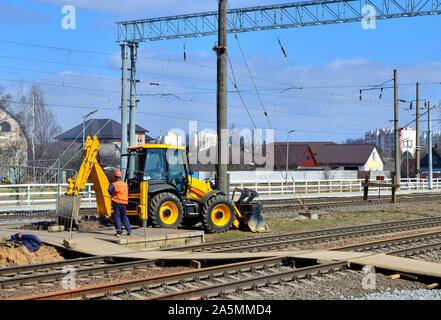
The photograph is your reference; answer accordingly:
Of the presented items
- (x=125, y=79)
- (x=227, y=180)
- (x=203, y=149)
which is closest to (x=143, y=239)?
(x=227, y=180)

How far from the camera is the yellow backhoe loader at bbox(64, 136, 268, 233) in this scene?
1483cm

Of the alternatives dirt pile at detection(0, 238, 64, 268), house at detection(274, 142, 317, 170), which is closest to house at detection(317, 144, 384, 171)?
house at detection(274, 142, 317, 170)

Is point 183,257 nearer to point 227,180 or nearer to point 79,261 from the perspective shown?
point 79,261

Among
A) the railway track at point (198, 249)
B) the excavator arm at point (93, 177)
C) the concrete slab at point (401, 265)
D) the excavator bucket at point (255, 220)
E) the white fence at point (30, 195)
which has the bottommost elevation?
the railway track at point (198, 249)

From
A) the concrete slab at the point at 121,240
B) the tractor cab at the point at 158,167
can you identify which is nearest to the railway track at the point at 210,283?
the concrete slab at the point at 121,240

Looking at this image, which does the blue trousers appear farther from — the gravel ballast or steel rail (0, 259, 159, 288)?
the gravel ballast

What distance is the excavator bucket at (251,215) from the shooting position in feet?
55.0

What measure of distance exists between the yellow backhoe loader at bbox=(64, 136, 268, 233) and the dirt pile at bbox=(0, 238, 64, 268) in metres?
2.50

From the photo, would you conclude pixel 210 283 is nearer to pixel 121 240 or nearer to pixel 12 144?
pixel 121 240

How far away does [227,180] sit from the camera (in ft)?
60.3

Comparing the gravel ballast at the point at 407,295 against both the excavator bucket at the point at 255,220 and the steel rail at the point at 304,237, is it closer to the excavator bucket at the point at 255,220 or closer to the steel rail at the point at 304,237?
the steel rail at the point at 304,237

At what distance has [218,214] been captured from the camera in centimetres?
1611

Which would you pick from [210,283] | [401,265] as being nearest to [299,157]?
[401,265]

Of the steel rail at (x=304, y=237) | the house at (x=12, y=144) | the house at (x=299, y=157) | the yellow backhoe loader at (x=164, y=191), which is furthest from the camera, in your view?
the house at (x=299, y=157)
